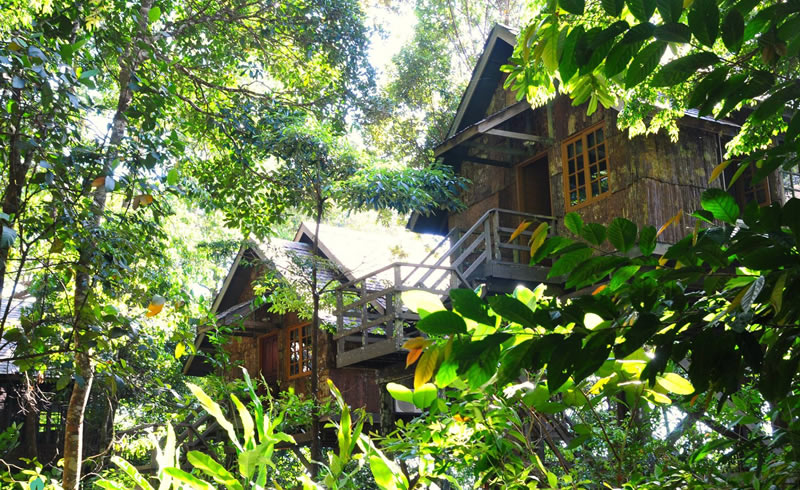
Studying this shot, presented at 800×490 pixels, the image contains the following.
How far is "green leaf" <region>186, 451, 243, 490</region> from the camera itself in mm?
1300

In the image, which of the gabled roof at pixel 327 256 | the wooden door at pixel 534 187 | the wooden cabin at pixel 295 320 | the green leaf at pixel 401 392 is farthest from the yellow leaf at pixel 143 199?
the gabled roof at pixel 327 256

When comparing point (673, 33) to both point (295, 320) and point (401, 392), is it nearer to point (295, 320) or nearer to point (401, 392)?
point (401, 392)

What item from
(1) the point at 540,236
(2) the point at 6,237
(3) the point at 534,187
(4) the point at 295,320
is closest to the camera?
(1) the point at 540,236

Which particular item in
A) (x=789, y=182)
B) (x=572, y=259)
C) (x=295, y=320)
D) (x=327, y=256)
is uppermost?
(x=327, y=256)

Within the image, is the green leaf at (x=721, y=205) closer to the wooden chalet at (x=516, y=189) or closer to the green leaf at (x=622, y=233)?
the green leaf at (x=622, y=233)

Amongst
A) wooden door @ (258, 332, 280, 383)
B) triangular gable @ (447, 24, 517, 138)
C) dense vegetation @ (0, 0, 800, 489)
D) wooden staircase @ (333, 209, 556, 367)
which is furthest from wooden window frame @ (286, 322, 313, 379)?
triangular gable @ (447, 24, 517, 138)

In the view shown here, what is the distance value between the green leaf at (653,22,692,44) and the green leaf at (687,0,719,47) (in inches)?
0.7

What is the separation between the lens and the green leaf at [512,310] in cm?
117

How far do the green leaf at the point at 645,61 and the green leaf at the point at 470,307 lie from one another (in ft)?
1.87

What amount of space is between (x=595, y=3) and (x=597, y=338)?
647 centimetres

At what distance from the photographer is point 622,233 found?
133 centimetres

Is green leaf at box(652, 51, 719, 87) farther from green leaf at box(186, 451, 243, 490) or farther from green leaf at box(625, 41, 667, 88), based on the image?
green leaf at box(186, 451, 243, 490)

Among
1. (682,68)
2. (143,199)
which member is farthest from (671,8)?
(143,199)

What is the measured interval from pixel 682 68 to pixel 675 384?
67 centimetres
